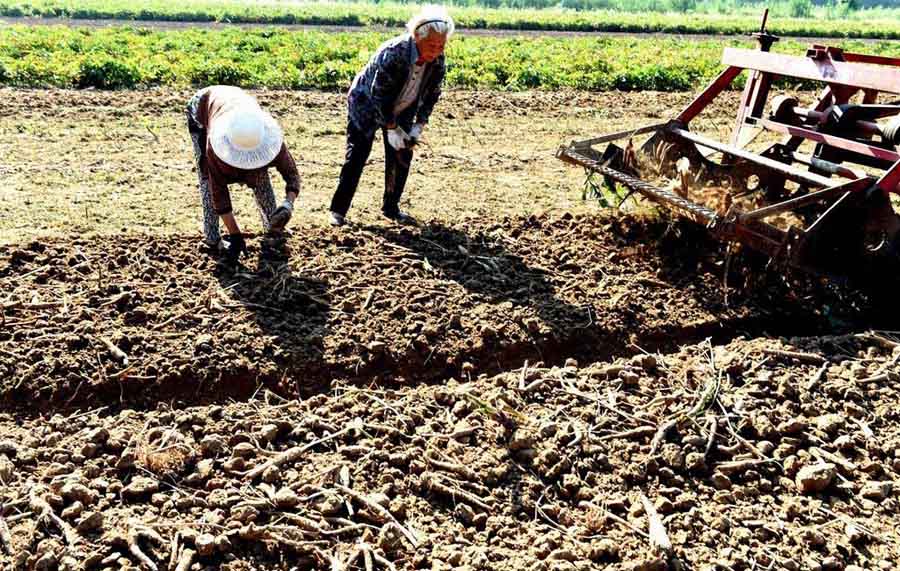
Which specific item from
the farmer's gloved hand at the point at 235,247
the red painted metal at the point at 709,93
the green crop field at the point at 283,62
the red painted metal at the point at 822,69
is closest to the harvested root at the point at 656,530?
the farmer's gloved hand at the point at 235,247

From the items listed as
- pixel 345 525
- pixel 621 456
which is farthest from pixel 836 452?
pixel 345 525

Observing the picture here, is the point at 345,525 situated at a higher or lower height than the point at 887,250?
lower

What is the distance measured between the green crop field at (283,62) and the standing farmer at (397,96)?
Answer: 6.71 metres

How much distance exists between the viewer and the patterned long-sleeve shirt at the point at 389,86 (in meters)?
5.88

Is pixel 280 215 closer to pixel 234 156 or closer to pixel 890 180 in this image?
pixel 234 156

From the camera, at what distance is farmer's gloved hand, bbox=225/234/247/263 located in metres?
5.48

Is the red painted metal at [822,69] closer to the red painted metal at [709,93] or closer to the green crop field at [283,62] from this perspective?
the red painted metal at [709,93]

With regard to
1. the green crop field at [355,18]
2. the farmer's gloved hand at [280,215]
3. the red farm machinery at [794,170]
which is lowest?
the green crop field at [355,18]

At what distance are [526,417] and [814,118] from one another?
3.97 m

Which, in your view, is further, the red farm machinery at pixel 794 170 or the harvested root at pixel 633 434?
the red farm machinery at pixel 794 170

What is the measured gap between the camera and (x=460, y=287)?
561cm

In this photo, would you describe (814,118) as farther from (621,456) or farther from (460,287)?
(621,456)

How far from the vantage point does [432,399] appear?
440 centimetres

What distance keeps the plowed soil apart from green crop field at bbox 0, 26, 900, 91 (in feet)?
19.2
